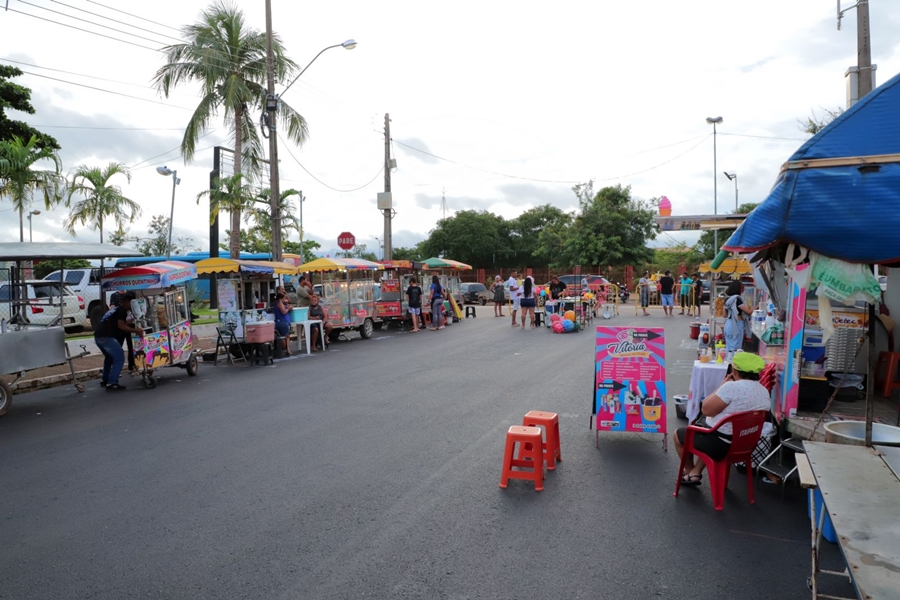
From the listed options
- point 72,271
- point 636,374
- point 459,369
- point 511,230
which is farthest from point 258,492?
point 511,230

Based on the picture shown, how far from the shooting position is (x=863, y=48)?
1180 centimetres

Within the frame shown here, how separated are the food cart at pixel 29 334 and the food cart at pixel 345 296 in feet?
24.2

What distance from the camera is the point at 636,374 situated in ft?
22.0

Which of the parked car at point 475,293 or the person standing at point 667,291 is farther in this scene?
the parked car at point 475,293

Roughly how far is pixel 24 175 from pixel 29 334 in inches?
282

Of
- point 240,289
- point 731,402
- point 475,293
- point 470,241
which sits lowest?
point 731,402

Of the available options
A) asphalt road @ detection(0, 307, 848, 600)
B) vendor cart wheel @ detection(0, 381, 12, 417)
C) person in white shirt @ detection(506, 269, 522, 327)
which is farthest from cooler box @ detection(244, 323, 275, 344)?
person in white shirt @ detection(506, 269, 522, 327)

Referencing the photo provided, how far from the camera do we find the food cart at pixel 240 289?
14.2 metres

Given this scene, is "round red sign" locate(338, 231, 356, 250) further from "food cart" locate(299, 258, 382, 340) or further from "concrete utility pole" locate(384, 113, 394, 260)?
"food cart" locate(299, 258, 382, 340)

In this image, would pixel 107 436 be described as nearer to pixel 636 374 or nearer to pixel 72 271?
pixel 636 374

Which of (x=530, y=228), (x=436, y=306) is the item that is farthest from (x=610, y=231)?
(x=436, y=306)

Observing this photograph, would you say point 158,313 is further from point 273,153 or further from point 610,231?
point 610,231

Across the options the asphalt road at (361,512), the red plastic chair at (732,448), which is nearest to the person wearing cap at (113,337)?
the asphalt road at (361,512)

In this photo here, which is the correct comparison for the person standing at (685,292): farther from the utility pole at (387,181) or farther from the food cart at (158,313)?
the food cart at (158,313)
